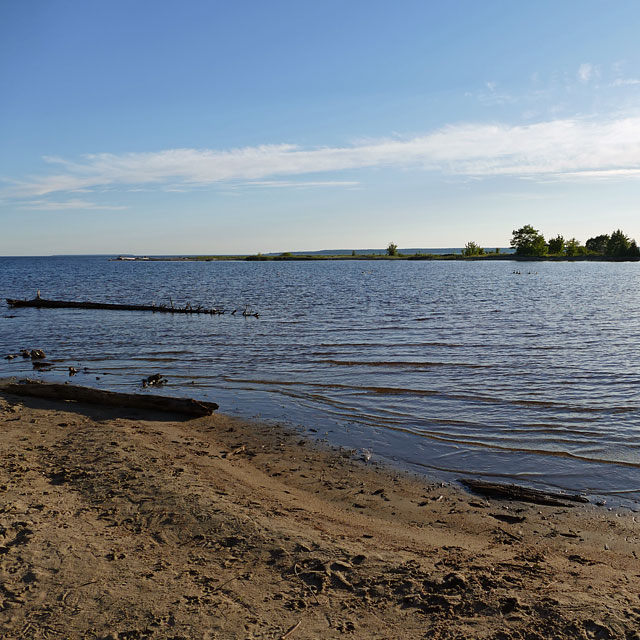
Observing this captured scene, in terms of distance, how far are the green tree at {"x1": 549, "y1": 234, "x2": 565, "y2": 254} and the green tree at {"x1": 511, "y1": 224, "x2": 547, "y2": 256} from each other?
614 cm

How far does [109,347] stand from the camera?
79.5ft

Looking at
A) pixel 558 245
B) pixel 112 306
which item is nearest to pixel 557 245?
pixel 558 245

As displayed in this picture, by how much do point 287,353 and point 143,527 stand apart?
50.7 feet

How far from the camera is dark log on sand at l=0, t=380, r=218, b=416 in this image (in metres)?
13.2

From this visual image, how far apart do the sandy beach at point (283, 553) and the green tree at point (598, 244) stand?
622 feet

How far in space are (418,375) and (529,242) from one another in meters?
175

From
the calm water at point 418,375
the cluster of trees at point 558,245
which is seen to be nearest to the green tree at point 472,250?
the cluster of trees at point 558,245

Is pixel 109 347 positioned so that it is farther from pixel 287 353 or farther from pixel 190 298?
pixel 190 298

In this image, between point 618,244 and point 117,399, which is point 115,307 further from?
point 618,244

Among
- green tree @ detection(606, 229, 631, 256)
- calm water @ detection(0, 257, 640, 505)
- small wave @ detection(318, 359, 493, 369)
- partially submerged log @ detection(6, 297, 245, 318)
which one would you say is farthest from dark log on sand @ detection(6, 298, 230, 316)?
green tree @ detection(606, 229, 631, 256)

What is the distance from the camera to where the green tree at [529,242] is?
6855 inches

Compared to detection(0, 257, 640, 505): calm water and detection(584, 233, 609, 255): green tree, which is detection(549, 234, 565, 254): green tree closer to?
detection(584, 233, 609, 255): green tree

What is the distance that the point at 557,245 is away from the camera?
7018 inches

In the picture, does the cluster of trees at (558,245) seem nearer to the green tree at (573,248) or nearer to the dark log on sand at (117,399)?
the green tree at (573,248)
